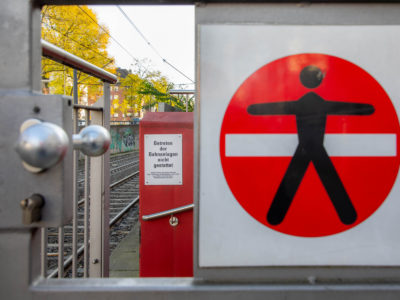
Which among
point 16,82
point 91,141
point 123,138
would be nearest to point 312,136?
point 91,141

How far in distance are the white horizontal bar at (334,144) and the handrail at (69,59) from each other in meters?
1.04

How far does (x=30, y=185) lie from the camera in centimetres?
127

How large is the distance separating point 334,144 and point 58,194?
1145 millimetres

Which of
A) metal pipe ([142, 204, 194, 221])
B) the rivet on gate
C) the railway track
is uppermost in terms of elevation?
metal pipe ([142, 204, 194, 221])

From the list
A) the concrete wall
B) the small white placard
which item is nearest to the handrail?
the small white placard

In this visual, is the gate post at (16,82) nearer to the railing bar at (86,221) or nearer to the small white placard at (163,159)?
the railing bar at (86,221)

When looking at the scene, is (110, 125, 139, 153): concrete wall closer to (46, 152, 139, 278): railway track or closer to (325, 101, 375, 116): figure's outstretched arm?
(46, 152, 139, 278): railway track

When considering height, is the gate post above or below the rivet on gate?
above

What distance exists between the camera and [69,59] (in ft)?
6.50

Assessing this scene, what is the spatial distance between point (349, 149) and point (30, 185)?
131cm

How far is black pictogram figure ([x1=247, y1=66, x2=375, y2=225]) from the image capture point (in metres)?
1.42

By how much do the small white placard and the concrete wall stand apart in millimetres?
25494

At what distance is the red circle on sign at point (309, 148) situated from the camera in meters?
1.42

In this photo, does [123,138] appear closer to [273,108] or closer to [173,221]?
[173,221]
